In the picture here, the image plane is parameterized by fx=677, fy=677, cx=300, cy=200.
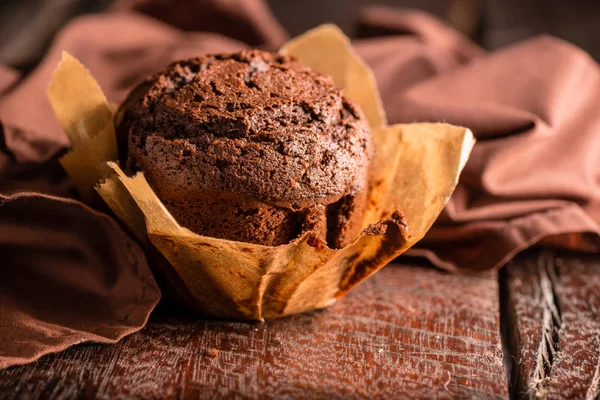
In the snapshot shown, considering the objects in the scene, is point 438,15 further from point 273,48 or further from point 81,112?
point 81,112

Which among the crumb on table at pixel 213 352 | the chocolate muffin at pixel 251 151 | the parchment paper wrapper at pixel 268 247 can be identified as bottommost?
the crumb on table at pixel 213 352

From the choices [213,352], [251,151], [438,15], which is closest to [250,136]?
[251,151]

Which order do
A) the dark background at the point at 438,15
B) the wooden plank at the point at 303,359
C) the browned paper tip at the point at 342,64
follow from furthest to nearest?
the dark background at the point at 438,15 → the browned paper tip at the point at 342,64 → the wooden plank at the point at 303,359

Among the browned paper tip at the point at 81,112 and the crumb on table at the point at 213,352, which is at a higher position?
the browned paper tip at the point at 81,112

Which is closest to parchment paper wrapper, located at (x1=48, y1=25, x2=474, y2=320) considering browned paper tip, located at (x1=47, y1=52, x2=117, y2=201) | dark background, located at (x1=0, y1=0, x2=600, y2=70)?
browned paper tip, located at (x1=47, y1=52, x2=117, y2=201)

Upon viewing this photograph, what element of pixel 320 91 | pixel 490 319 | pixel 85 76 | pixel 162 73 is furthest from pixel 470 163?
pixel 85 76

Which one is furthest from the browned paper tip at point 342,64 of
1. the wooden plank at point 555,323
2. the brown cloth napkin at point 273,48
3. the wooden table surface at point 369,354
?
the wooden plank at point 555,323

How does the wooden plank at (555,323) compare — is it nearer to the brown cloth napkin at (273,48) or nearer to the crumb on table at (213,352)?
the brown cloth napkin at (273,48)
